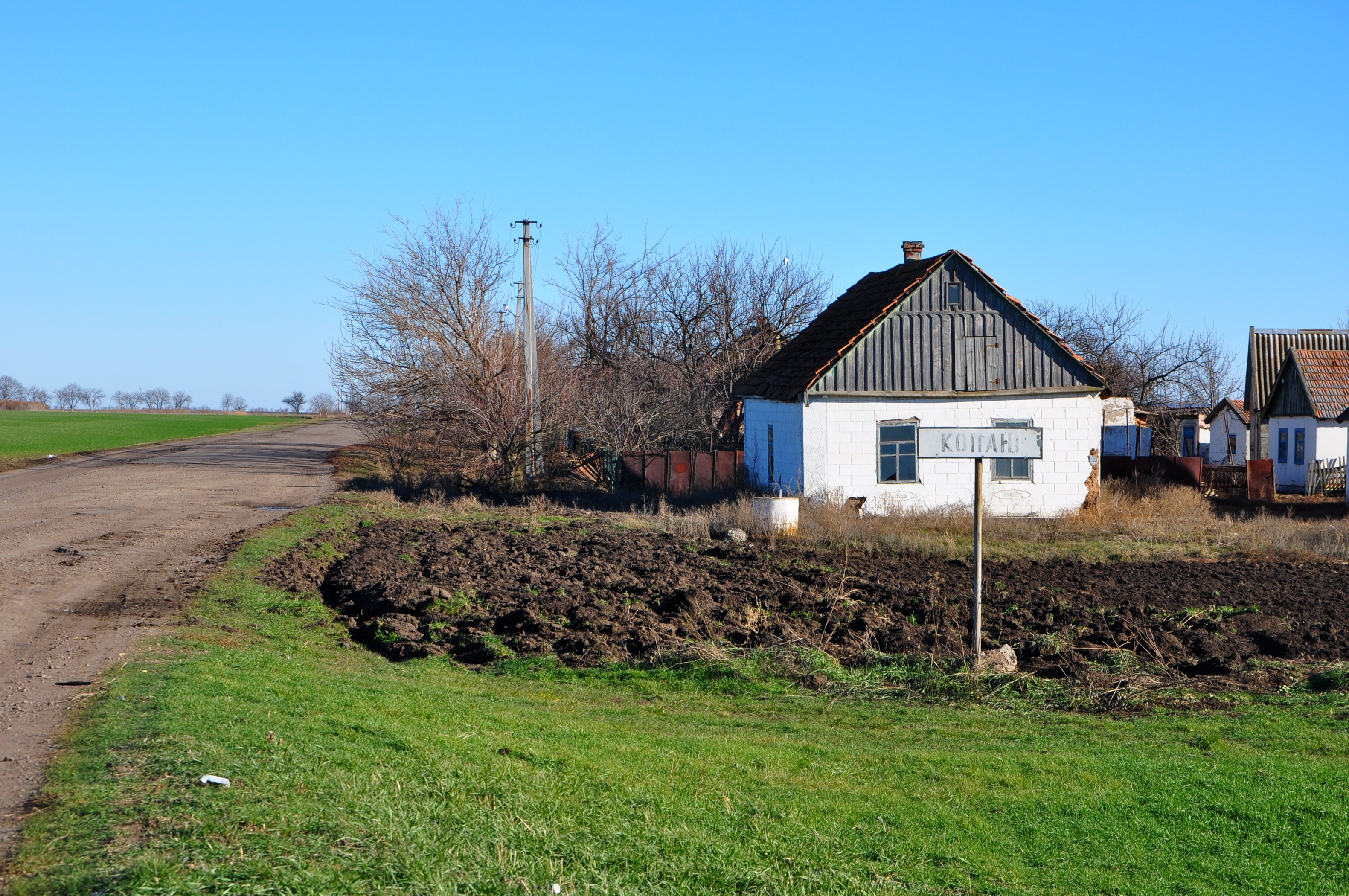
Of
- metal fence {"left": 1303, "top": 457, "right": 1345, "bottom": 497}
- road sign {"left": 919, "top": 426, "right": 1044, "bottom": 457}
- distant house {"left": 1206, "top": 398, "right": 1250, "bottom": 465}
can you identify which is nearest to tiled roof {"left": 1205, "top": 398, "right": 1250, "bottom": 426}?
distant house {"left": 1206, "top": 398, "right": 1250, "bottom": 465}

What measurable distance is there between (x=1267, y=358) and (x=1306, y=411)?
7331 millimetres

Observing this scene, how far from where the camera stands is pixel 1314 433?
33281 mm

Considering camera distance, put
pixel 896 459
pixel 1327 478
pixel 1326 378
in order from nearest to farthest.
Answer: pixel 896 459, pixel 1327 478, pixel 1326 378

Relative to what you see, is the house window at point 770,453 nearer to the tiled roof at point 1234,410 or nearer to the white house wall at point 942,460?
the white house wall at point 942,460

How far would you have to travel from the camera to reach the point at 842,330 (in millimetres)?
25547

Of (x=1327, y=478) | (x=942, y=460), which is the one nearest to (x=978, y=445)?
(x=942, y=460)

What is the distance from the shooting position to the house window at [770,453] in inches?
1025

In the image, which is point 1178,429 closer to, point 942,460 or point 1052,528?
point 942,460

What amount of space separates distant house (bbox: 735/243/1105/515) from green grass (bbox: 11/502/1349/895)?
13.8 metres

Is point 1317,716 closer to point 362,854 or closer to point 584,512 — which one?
point 362,854

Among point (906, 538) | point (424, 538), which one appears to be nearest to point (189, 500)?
point (424, 538)

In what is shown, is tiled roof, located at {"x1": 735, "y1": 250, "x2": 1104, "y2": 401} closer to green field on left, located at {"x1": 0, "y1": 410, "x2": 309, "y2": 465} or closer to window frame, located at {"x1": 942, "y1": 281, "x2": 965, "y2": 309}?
window frame, located at {"x1": 942, "y1": 281, "x2": 965, "y2": 309}

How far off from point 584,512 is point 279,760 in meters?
18.4

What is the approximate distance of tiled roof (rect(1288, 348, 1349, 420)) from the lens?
3294 centimetres
